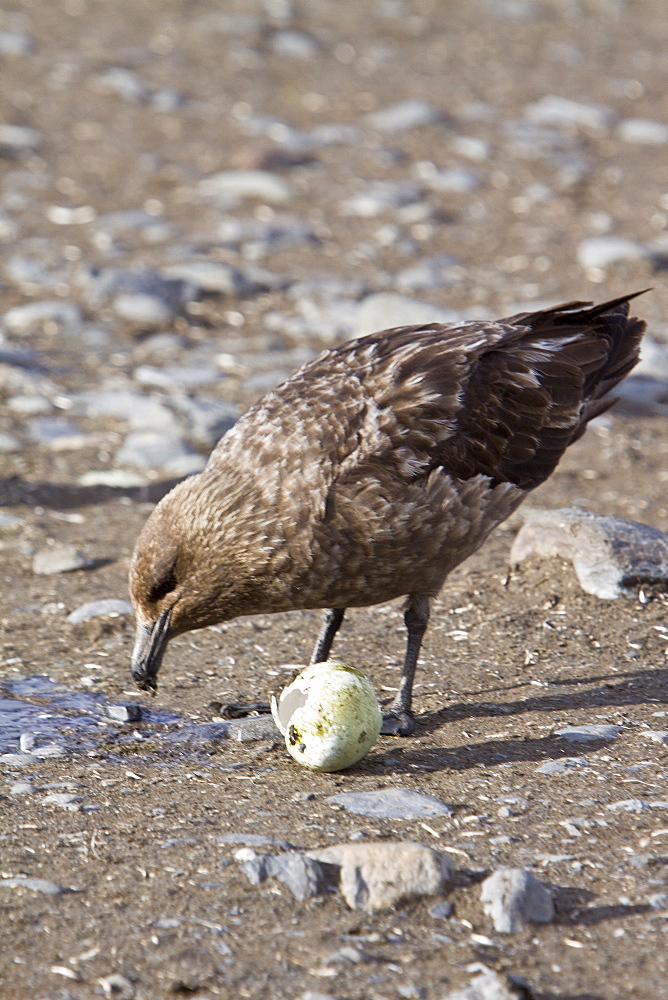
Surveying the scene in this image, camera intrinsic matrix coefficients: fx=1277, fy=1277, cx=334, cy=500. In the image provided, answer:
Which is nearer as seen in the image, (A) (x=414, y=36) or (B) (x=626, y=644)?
(B) (x=626, y=644)

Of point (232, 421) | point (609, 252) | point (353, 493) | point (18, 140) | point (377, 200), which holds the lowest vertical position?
point (18, 140)

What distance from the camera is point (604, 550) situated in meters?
5.68

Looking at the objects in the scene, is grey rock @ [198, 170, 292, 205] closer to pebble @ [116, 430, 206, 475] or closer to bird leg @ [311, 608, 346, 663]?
pebble @ [116, 430, 206, 475]

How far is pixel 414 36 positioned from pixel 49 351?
8.35 metres

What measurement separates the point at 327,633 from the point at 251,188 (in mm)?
6950

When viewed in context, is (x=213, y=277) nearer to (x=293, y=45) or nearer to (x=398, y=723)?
(x=398, y=723)

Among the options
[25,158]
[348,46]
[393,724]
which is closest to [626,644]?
[393,724]

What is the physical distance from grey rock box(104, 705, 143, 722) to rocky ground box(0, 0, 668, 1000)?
0.03m

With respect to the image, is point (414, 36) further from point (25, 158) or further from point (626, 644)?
point (626, 644)

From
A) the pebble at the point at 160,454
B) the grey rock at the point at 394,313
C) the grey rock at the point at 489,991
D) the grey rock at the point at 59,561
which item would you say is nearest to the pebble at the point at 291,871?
the grey rock at the point at 489,991

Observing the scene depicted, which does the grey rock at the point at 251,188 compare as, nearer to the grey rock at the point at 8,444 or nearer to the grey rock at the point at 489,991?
the grey rock at the point at 8,444

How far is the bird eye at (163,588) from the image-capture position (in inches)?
180

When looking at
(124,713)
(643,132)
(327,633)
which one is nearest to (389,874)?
(124,713)

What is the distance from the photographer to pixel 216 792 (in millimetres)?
4090
